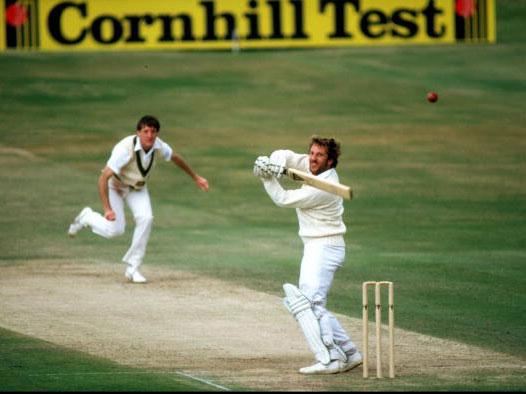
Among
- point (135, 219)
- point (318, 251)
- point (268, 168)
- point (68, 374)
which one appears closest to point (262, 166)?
point (268, 168)

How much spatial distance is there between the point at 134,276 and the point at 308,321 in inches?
215

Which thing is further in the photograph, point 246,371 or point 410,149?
point 410,149

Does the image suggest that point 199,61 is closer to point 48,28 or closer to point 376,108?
point 48,28

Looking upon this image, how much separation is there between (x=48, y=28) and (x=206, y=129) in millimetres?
6793

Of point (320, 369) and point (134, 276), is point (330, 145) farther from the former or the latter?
point (134, 276)

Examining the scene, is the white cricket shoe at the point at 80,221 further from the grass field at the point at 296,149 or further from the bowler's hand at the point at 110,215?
the grass field at the point at 296,149

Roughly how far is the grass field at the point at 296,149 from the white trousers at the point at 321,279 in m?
1.03

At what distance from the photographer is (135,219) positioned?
15461 mm

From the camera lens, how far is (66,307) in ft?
44.1

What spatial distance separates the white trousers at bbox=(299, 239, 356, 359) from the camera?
10289 mm

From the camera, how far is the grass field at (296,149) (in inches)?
548

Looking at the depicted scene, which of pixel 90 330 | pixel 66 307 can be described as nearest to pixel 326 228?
pixel 90 330

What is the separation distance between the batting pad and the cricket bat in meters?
0.84

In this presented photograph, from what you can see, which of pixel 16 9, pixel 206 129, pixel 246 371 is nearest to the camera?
pixel 246 371
